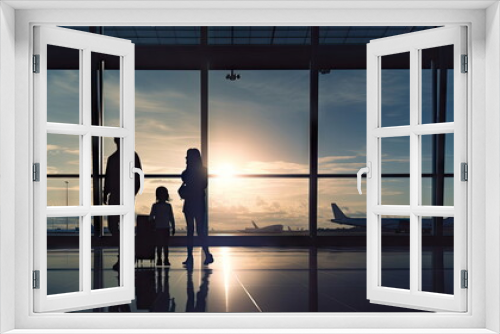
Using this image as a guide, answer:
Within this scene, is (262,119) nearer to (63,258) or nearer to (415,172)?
(63,258)

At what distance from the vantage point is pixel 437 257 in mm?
7359

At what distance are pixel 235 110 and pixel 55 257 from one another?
13.9 feet

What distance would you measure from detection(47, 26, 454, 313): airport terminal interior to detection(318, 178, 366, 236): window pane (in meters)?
0.02

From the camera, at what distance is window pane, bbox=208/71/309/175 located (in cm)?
955

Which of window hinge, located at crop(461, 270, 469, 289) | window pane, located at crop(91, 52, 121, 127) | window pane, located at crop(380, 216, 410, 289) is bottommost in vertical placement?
window pane, located at crop(380, 216, 410, 289)

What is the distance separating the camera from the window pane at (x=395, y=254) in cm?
459

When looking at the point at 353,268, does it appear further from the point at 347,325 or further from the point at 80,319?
the point at 80,319

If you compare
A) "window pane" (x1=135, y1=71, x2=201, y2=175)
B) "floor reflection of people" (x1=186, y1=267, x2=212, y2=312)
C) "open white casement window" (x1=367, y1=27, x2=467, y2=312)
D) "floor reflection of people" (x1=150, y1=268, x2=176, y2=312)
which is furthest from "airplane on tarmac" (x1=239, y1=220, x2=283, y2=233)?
"open white casement window" (x1=367, y1=27, x2=467, y2=312)

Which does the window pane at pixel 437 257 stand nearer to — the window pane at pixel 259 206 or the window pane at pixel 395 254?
the window pane at pixel 395 254

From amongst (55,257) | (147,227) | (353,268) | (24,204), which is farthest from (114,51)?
(55,257)

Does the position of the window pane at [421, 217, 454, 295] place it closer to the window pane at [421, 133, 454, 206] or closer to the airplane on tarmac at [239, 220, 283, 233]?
the window pane at [421, 133, 454, 206]

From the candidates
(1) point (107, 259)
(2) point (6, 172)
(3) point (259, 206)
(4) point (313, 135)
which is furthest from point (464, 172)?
(3) point (259, 206)

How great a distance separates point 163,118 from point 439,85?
4.82m

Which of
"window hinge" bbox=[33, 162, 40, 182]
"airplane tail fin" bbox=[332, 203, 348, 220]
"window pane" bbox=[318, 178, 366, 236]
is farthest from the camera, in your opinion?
"airplane tail fin" bbox=[332, 203, 348, 220]
